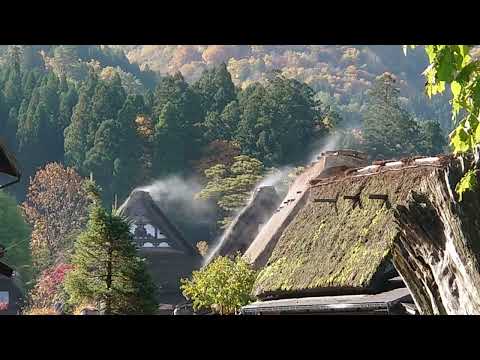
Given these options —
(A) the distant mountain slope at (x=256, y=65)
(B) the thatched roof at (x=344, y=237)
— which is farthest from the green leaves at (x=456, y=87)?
(A) the distant mountain slope at (x=256, y=65)

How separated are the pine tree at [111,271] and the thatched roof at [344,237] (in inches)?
113

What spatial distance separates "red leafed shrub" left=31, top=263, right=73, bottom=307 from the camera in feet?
153

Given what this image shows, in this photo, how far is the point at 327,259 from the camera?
69.3ft

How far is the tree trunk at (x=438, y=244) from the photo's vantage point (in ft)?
18.7

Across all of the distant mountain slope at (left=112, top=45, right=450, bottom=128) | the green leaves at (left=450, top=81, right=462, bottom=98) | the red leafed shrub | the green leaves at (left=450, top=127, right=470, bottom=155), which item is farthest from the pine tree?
the distant mountain slope at (left=112, top=45, right=450, bottom=128)

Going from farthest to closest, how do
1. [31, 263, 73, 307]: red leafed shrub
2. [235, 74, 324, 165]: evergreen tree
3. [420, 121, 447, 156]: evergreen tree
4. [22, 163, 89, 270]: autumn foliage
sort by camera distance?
[235, 74, 324, 165]: evergreen tree
[420, 121, 447, 156]: evergreen tree
[22, 163, 89, 270]: autumn foliage
[31, 263, 73, 307]: red leafed shrub

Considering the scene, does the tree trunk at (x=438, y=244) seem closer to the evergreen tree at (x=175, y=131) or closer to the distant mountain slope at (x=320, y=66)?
the evergreen tree at (x=175, y=131)

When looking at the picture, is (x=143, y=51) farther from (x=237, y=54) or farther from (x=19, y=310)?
(x=19, y=310)

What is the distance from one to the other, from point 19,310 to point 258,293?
23340mm

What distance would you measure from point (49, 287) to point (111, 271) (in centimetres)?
2836

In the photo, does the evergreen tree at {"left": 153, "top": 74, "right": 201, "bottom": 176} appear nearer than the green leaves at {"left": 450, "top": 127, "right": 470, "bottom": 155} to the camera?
No

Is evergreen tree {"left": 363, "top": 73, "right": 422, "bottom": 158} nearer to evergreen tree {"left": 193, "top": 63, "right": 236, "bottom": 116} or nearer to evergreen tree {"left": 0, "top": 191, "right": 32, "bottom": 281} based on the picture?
evergreen tree {"left": 193, "top": 63, "right": 236, "bottom": 116}

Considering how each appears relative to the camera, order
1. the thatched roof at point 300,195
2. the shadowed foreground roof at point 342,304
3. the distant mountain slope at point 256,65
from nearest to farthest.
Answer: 1. the shadowed foreground roof at point 342,304
2. the thatched roof at point 300,195
3. the distant mountain slope at point 256,65

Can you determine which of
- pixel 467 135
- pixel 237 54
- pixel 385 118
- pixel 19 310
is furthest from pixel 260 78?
pixel 467 135
